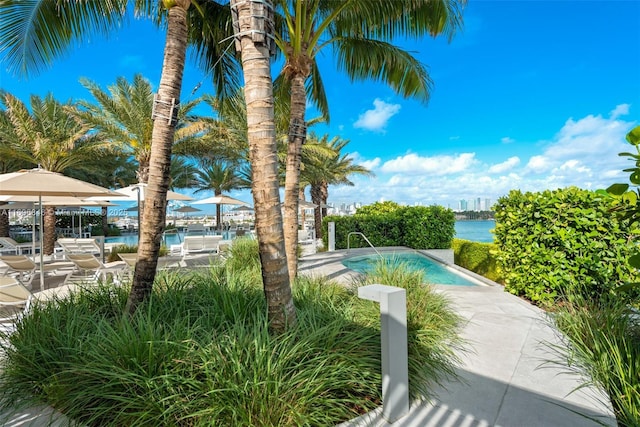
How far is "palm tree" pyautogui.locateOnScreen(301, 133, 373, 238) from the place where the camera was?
72.0 ft

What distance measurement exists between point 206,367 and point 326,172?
20719 mm

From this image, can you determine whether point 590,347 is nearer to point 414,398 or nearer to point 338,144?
point 414,398

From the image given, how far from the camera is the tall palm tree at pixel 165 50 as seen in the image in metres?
3.84

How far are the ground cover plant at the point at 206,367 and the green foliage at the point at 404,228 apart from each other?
37.0 ft

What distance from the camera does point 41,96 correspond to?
1461 centimetres

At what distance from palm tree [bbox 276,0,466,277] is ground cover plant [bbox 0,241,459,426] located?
9.89ft

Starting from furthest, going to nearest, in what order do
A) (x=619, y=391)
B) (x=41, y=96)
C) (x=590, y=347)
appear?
(x=41, y=96) < (x=590, y=347) < (x=619, y=391)

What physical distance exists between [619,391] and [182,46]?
5.65 m

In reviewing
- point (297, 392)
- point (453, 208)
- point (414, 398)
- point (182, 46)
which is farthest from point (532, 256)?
point (453, 208)

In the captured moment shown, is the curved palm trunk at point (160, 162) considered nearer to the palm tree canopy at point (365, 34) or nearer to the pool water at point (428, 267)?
the palm tree canopy at point (365, 34)

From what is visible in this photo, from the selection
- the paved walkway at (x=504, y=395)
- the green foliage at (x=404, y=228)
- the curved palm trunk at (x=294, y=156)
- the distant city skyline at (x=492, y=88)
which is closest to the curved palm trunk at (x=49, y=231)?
the distant city skyline at (x=492, y=88)

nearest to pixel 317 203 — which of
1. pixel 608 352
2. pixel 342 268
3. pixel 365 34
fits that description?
pixel 342 268

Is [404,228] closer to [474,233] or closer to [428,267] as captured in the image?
[428,267]

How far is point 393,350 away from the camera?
2.30 metres
